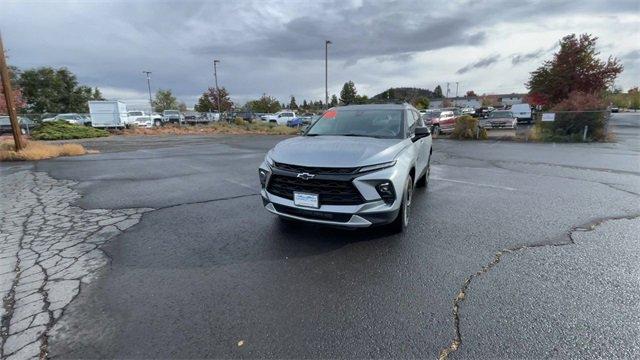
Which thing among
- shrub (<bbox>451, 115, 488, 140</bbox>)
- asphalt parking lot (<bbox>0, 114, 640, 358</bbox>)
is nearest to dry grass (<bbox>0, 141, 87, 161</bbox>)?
asphalt parking lot (<bbox>0, 114, 640, 358</bbox>)

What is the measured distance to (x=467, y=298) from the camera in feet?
9.69

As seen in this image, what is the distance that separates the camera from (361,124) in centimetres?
512

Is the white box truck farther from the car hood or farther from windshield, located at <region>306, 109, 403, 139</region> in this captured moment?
the car hood

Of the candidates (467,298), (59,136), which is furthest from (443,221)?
(59,136)

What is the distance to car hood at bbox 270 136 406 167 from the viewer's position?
12.1 ft

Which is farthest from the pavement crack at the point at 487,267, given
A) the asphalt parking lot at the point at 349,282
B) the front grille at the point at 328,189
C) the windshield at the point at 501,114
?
the windshield at the point at 501,114

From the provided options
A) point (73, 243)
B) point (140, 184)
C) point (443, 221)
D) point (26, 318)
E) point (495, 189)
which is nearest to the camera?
point (26, 318)

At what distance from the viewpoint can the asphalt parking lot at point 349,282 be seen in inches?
95.6

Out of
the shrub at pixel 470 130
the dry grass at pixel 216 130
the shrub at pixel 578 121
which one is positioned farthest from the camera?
the dry grass at pixel 216 130

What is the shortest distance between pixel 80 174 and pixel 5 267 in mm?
6428

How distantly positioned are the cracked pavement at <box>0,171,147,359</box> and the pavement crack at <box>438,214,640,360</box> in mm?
2933

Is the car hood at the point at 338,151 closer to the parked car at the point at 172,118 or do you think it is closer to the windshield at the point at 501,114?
the windshield at the point at 501,114

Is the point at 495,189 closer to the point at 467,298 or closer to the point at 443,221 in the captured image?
the point at 443,221

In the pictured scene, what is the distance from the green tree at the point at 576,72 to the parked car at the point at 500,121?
5897 mm
